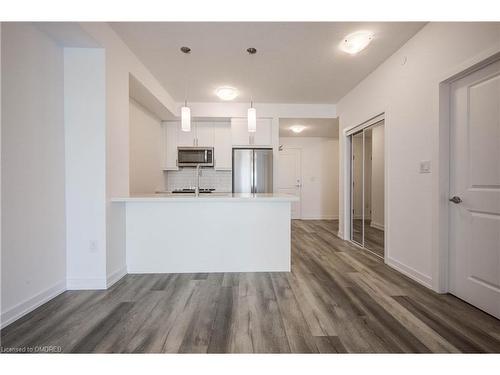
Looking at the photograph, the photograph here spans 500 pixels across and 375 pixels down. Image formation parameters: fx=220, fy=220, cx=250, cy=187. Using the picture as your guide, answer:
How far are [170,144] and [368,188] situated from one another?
383cm

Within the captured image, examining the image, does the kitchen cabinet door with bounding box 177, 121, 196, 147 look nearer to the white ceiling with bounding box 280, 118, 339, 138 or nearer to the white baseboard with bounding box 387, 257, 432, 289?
the white ceiling with bounding box 280, 118, 339, 138

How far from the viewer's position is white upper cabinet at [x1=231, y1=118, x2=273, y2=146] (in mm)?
4383

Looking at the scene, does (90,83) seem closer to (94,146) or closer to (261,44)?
(94,146)

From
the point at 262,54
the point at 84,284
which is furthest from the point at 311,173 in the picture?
the point at 84,284

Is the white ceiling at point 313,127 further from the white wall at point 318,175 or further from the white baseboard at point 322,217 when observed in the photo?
the white baseboard at point 322,217

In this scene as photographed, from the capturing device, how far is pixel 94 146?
83.9 inches

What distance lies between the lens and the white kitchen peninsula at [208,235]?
257cm

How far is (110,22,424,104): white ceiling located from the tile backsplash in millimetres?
1647

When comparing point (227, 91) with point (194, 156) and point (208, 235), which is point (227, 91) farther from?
point (208, 235)

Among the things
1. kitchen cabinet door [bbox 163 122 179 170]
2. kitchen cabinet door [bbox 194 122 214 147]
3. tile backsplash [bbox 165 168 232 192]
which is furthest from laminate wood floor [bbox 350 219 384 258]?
kitchen cabinet door [bbox 163 122 179 170]

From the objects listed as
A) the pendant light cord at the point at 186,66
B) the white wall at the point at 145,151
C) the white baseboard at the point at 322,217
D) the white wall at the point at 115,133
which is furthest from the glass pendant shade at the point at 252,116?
the white baseboard at the point at 322,217
